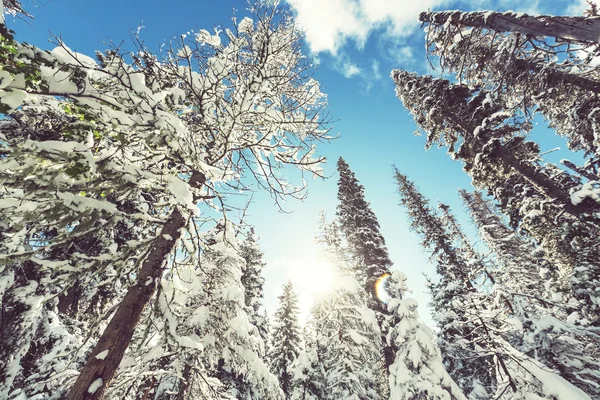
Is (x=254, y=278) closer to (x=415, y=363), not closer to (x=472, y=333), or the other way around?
(x=415, y=363)

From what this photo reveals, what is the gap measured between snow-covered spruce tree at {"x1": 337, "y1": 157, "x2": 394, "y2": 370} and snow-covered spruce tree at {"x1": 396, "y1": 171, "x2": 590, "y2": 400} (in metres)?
3.33

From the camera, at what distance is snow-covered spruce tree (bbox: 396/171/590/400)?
16.0 ft

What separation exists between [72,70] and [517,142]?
11483 millimetres

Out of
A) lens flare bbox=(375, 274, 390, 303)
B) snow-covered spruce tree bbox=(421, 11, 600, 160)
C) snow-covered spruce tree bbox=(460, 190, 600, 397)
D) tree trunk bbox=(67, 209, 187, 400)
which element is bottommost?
tree trunk bbox=(67, 209, 187, 400)

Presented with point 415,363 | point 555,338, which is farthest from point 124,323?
point 555,338

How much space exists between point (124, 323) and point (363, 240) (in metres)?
13.3

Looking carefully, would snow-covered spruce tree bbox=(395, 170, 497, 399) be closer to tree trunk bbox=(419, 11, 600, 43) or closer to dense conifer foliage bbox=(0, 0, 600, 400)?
dense conifer foliage bbox=(0, 0, 600, 400)

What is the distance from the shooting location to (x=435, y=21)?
7695 mm

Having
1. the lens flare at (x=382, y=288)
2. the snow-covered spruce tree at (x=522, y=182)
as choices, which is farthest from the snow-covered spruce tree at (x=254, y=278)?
the snow-covered spruce tree at (x=522, y=182)

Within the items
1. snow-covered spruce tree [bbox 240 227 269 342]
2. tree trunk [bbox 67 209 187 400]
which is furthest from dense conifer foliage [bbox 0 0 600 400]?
snow-covered spruce tree [bbox 240 227 269 342]

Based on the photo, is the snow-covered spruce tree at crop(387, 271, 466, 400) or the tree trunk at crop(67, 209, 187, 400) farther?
the snow-covered spruce tree at crop(387, 271, 466, 400)

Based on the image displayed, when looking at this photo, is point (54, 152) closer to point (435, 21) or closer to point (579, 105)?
point (435, 21)

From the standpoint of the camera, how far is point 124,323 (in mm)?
3453

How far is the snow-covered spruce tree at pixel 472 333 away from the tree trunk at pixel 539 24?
5.44m
